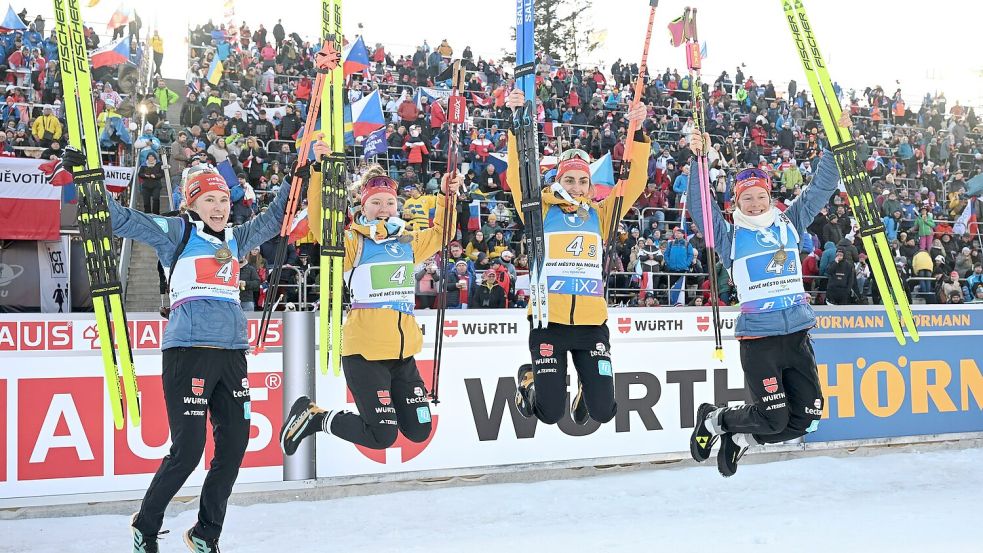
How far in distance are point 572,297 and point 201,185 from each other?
2362 millimetres

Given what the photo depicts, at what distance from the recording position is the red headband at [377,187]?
5.67 meters

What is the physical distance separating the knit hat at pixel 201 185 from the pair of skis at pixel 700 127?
302 centimetres

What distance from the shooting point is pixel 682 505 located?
7398 mm

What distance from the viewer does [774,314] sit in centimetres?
554

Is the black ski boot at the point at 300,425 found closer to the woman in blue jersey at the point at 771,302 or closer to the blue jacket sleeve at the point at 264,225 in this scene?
the blue jacket sleeve at the point at 264,225

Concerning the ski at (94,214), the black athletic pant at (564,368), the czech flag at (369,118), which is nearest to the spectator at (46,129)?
the czech flag at (369,118)

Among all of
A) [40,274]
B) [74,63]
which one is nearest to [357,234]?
[74,63]

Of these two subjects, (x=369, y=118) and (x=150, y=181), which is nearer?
(x=369, y=118)

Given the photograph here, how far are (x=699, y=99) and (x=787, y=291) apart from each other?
1533 mm

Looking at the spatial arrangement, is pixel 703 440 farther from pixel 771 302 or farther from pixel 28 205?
pixel 28 205

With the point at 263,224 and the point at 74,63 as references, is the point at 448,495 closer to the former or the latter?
the point at 263,224

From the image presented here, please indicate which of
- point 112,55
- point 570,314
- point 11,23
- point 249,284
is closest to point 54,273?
A: point 249,284

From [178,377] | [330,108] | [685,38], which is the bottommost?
[178,377]

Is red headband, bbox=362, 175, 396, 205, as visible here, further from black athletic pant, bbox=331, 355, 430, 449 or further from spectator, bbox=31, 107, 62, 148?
spectator, bbox=31, 107, 62, 148
